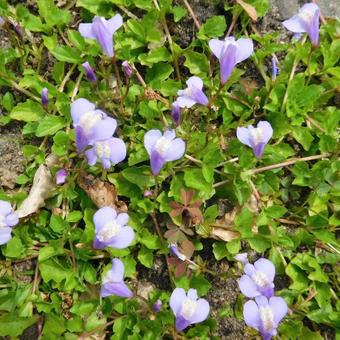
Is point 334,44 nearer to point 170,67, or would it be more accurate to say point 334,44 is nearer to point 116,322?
point 170,67

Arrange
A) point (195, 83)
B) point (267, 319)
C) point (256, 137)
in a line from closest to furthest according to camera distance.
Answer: point (267, 319)
point (256, 137)
point (195, 83)

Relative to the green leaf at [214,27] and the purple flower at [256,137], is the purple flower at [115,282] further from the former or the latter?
the green leaf at [214,27]

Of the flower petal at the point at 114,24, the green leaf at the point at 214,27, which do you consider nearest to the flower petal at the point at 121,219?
the flower petal at the point at 114,24

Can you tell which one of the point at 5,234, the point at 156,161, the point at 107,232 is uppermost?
the point at 156,161

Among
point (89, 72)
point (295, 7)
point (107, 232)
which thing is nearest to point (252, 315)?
point (107, 232)

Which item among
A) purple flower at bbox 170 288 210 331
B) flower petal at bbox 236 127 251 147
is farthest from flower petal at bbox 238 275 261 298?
flower petal at bbox 236 127 251 147

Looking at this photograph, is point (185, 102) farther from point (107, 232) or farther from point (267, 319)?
point (267, 319)

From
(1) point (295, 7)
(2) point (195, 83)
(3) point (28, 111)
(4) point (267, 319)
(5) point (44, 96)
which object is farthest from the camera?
(1) point (295, 7)
